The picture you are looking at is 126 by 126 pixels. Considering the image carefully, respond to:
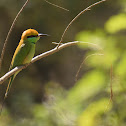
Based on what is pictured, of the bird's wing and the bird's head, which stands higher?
the bird's head

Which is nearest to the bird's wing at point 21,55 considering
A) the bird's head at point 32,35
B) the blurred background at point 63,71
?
the bird's head at point 32,35

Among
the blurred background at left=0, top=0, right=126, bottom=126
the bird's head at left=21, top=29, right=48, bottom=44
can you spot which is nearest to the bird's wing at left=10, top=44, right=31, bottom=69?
the bird's head at left=21, top=29, right=48, bottom=44

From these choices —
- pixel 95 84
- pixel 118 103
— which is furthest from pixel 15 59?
pixel 118 103

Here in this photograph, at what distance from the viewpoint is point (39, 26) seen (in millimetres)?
3652

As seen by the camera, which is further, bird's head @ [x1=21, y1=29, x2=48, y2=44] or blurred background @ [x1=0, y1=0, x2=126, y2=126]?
blurred background @ [x1=0, y1=0, x2=126, y2=126]

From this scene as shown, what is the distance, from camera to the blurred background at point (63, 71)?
126 centimetres

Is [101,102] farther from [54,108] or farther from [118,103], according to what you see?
[54,108]

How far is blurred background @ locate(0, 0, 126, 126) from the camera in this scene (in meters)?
1.26

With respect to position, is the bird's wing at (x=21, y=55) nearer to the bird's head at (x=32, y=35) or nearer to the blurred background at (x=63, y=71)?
the bird's head at (x=32, y=35)

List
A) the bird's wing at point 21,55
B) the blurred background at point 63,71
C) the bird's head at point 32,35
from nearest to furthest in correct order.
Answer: the bird's head at point 32,35 → the bird's wing at point 21,55 → the blurred background at point 63,71

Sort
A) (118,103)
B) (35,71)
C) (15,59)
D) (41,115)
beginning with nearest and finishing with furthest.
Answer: (15,59), (118,103), (41,115), (35,71)

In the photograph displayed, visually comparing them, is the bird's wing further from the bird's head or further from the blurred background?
the blurred background

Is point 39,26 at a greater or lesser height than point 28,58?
lesser

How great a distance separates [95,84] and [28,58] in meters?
0.30
